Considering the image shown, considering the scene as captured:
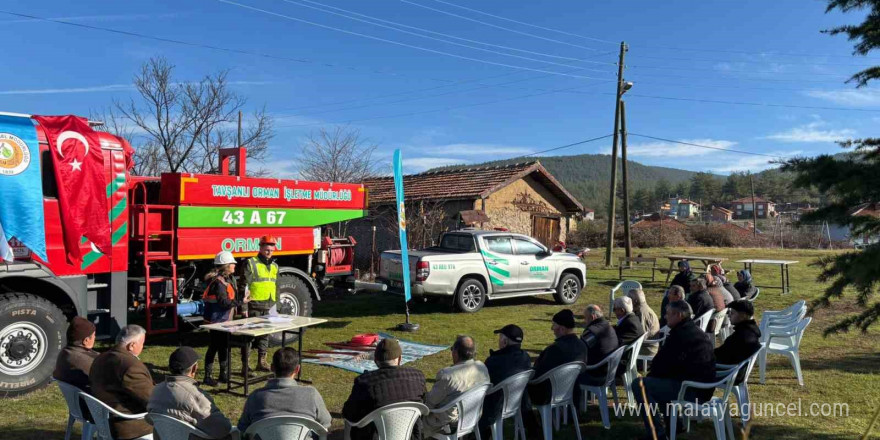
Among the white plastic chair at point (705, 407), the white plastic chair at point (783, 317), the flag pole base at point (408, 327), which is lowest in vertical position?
the flag pole base at point (408, 327)

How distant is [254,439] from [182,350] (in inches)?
31.3

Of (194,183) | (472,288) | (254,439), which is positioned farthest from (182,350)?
(472,288)

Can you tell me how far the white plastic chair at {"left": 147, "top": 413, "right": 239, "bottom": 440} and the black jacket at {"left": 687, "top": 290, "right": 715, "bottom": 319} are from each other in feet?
21.0

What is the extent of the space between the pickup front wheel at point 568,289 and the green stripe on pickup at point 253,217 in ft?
18.2

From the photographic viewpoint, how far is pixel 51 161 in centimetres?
674

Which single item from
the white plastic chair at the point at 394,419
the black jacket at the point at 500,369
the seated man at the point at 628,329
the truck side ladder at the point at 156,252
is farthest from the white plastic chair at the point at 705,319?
the truck side ladder at the point at 156,252

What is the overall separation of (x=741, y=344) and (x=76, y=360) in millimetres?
5696

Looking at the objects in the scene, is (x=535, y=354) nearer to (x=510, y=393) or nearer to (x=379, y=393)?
(x=510, y=393)

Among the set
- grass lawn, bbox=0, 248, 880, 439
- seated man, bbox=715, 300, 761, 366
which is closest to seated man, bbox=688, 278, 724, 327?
grass lawn, bbox=0, 248, 880, 439

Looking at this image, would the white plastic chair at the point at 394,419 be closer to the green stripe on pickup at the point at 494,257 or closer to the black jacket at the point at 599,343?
the black jacket at the point at 599,343

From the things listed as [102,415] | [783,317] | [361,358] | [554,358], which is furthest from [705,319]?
[102,415]

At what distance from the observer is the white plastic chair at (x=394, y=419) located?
13.2ft

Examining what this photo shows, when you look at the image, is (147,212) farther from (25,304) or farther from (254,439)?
(254,439)

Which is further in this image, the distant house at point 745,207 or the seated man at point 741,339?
the distant house at point 745,207
